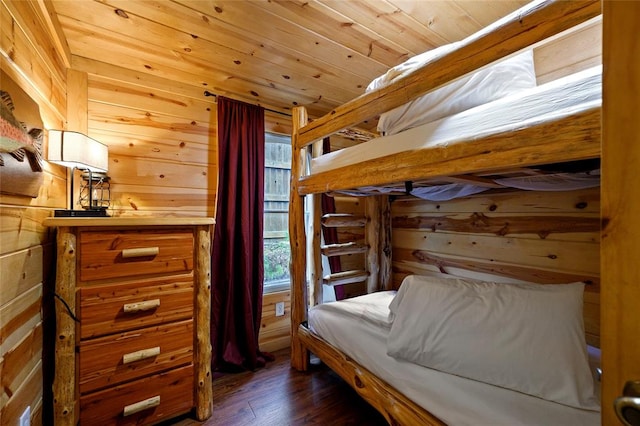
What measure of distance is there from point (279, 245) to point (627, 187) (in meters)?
2.41

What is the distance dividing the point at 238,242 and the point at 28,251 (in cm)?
118

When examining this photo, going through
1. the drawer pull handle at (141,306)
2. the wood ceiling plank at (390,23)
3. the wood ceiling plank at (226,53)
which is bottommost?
the drawer pull handle at (141,306)

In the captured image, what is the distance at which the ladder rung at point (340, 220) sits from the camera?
2.20 m

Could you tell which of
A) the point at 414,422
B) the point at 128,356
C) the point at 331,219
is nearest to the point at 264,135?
the point at 331,219

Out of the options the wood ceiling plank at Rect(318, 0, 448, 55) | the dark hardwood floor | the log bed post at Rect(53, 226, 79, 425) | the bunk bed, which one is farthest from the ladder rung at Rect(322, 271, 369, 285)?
the wood ceiling plank at Rect(318, 0, 448, 55)

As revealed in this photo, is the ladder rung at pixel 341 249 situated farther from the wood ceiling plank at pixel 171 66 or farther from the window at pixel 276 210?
the wood ceiling plank at pixel 171 66

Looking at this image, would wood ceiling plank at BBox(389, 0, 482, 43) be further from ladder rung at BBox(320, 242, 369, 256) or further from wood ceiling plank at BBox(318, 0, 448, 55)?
ladder rung at BBox(320, 242, 369, 256)

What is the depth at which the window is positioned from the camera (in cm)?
253

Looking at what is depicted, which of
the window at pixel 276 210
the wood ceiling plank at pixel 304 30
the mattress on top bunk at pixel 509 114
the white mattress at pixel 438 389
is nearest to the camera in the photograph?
the mattress on top bunk at pixel 509 114

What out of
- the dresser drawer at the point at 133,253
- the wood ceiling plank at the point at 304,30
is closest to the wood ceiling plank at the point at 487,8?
the wood ceiling plank at the point at 304,30

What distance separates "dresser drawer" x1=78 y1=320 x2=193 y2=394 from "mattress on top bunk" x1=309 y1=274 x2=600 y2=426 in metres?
0.87

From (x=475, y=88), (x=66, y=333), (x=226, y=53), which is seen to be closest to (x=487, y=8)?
(x=475, y=88)

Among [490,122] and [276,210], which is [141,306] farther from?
[490,122]

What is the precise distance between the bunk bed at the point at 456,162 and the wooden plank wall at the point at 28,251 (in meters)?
1.39
